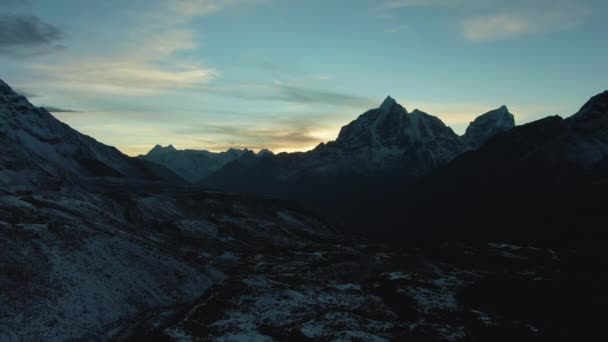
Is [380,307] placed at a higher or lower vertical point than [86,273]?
lower

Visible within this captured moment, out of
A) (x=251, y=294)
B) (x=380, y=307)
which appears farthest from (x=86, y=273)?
(x=380, y=307)

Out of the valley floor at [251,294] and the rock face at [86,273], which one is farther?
the valley floor at [251,294]

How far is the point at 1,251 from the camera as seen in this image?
5462 centimetres

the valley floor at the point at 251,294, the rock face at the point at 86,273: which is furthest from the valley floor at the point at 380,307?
the rock face at the point at 86,273

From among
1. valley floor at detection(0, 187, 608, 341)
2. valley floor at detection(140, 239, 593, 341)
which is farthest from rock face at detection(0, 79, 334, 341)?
valley floor at detection(140, 239, 593, 341)

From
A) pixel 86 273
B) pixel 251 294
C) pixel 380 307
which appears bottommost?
pixel 380 307

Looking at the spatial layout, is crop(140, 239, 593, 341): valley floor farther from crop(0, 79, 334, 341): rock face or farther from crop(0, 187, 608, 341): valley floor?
crop(0, 79, 334, 341): rock face

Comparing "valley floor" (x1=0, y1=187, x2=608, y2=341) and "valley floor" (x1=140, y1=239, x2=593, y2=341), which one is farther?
"valley floor" (x1=0, y1=187, x2=608, y2=341)

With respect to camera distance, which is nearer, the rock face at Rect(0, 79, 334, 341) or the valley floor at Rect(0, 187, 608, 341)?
the rock face at Rect(0, 79, 334, 341)

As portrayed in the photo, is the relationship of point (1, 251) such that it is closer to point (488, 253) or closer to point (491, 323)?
point (491, 323)

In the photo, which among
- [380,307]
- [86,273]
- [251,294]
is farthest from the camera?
[251,294]

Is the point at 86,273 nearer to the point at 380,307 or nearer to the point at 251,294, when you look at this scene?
the point at 251,294

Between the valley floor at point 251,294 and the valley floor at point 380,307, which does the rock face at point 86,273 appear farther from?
the valley floor at point 380,307

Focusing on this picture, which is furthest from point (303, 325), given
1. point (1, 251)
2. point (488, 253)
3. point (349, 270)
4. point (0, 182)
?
point (0, 182)
